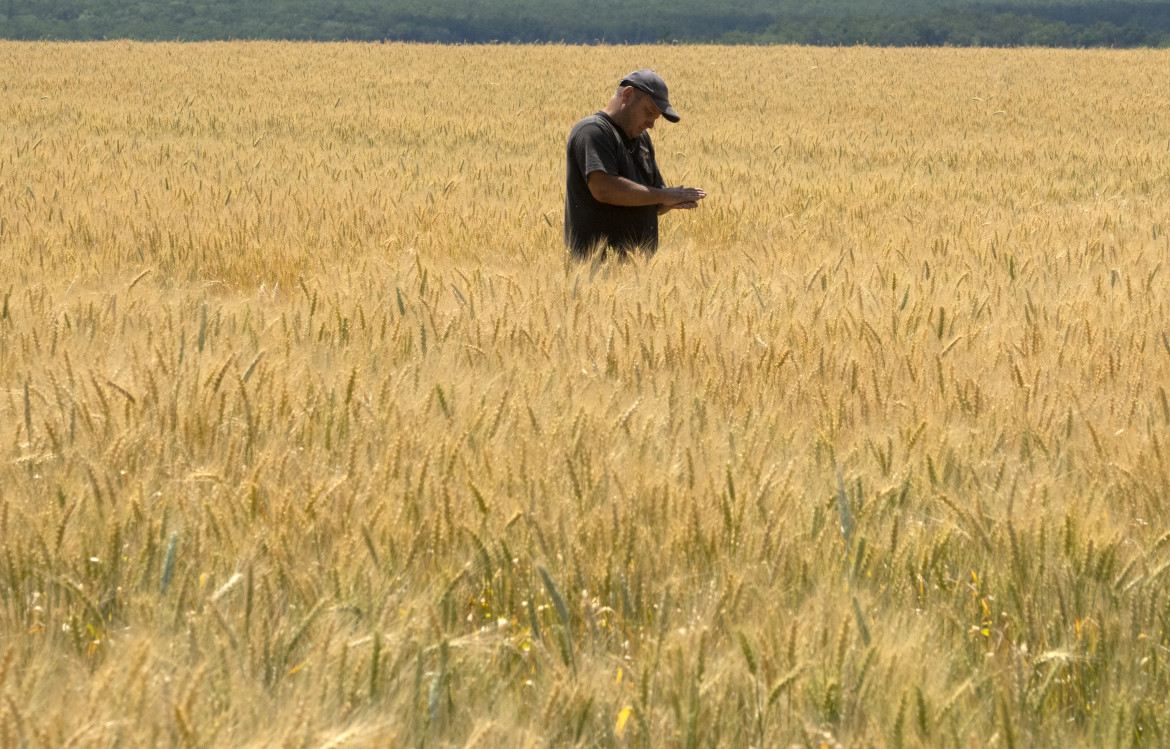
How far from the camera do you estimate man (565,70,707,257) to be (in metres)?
4.46

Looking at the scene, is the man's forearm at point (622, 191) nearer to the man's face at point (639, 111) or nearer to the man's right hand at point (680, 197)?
the man's right hand at point (680, 197)

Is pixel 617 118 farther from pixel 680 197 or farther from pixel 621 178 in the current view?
pixel 680 197

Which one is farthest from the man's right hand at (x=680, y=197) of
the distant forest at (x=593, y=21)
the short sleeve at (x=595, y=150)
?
the distant forest at (x=593, y=21)

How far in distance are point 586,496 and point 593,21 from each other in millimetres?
71396

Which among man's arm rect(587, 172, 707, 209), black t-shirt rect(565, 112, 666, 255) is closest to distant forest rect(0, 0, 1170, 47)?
black t-shirt rect(565, 112, 666, 255)

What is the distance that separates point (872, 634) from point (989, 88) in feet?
Answer: 63.3

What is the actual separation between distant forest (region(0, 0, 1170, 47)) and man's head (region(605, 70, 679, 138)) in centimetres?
3372

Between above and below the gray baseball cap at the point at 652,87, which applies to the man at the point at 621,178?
below

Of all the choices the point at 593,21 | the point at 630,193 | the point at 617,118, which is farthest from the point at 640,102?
the point at 593,21

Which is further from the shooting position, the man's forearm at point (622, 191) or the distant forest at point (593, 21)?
the distant forest at point (593, 21)

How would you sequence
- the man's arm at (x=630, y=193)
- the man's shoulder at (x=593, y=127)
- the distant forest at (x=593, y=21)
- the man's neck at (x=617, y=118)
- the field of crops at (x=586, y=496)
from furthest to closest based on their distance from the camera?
the distant forest at (x=593, y=21), the man's neck at (x=617, y=118), the man's shoulder at (x=593, y=127), the man's arm at (x=630, y=193), the field of crops at (x=586, y=496)

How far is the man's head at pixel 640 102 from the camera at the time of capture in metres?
4.54

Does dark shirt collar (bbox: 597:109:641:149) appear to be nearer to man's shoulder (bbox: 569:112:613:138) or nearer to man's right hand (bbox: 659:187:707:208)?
man's shoulder (bbox: 569:112:613:138)

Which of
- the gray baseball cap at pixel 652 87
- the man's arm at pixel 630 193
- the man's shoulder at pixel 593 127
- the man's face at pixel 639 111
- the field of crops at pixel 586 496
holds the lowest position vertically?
the field of crops at pixel 586 496
